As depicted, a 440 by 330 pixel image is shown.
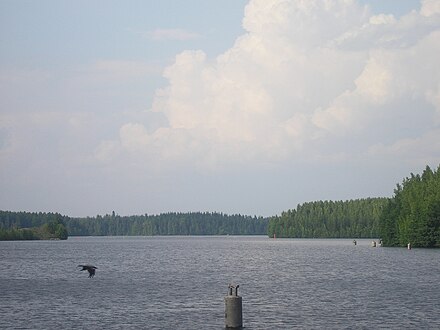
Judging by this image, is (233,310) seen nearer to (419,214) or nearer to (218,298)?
(218,298)

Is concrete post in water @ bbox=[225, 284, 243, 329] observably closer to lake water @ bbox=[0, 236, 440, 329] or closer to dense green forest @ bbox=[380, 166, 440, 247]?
lake water @ bbox=[0, 236, 440, 329]

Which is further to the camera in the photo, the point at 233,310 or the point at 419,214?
the point at 419,214

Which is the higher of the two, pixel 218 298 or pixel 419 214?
pixel 419 214

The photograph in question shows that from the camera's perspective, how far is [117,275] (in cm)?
10725

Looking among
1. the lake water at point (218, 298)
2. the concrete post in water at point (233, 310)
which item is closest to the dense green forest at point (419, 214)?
the lake water at point (218, 298)

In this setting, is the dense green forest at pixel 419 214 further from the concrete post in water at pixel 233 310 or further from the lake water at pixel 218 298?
the concrete post in water at pixel 233 310

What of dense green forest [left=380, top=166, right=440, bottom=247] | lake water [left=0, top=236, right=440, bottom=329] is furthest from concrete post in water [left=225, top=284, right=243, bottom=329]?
dense green forest [left=380, top=166, right=440, bottom=247]

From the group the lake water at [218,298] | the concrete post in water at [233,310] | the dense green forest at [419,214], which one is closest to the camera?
the concrete post in water at [233,310]

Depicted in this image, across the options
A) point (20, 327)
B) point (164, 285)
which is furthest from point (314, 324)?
point (164, 285)

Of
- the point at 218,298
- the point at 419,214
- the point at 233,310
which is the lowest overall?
the point at 218,298

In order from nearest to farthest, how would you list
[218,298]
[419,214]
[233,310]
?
[233,310], [218,298], [419,214]

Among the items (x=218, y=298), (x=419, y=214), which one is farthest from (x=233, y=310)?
(x=419, y=214)

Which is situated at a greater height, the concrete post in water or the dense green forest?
the dense green forest

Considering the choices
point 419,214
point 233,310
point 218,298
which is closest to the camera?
point 233,310
